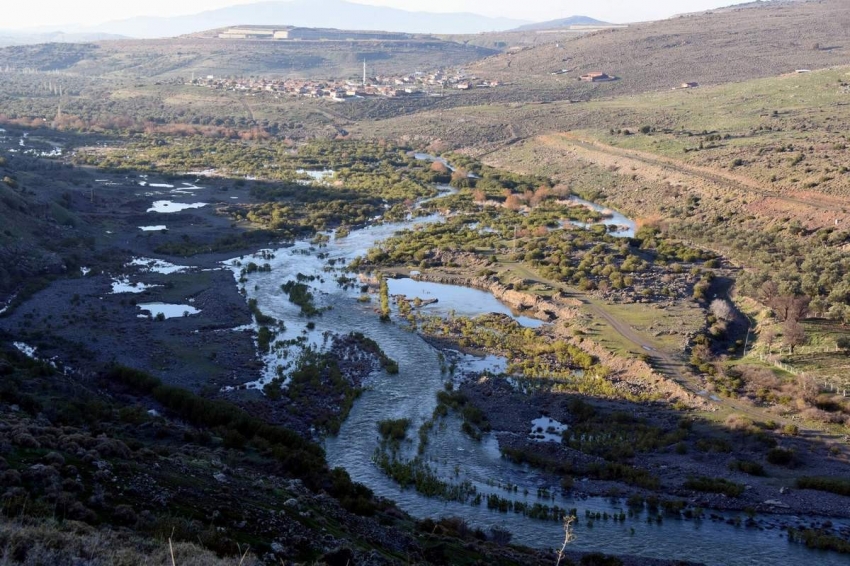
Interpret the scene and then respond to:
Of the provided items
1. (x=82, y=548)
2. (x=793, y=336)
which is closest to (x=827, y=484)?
(x=793, y=336)

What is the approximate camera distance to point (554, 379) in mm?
27438

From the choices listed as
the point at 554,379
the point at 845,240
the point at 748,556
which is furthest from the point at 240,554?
the point at 845,240

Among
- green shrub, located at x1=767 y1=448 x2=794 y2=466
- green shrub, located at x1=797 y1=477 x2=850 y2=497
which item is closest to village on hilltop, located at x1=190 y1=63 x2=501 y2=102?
green shrub, located at x1=767 y1=448 x2=794 y2=466

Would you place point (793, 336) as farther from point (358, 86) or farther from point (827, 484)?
point (358, 86)

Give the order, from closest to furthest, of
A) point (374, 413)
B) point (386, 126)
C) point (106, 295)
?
1. point (374, 413)
2. point (106, 295)
3. point (386, 126)

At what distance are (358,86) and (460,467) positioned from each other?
116 meters

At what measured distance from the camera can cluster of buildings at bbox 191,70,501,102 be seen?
399 ft

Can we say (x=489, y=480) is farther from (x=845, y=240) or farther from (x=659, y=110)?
(x=659, y=110)

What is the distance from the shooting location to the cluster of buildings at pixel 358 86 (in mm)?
121562

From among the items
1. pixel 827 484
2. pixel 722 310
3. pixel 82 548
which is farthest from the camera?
pixel 722 310

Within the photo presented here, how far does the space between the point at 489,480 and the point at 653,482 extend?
13.2 feet

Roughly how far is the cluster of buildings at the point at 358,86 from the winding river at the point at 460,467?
88.4m

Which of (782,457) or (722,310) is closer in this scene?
(782,457)

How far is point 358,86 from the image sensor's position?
13125cm
